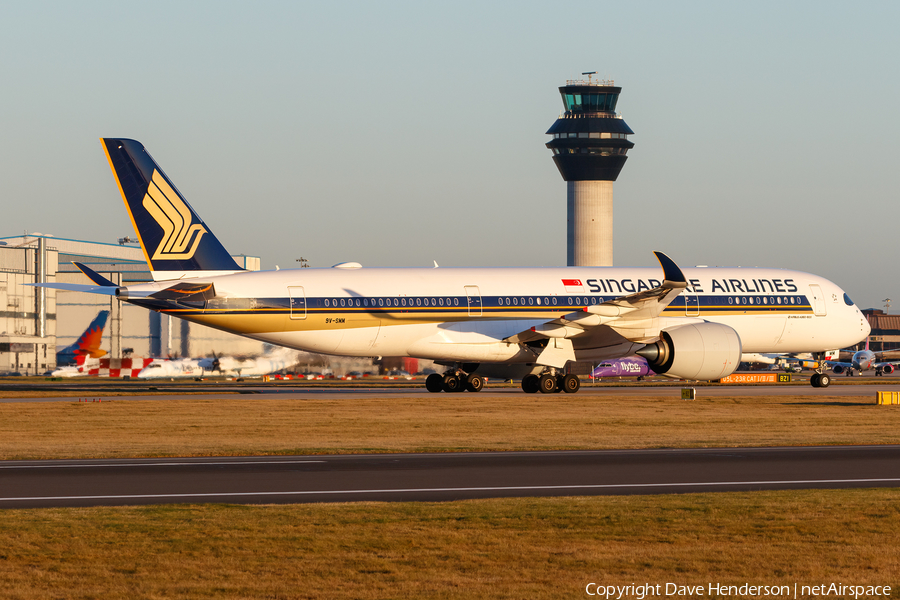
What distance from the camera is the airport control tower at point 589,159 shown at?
438ft

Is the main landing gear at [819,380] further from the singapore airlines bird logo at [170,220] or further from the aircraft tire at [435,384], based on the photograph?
the singapore airlines bird logo at [170,220]

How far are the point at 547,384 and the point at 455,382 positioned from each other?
12.2 ft

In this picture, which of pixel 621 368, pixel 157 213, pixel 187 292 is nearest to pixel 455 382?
pixel 187 292

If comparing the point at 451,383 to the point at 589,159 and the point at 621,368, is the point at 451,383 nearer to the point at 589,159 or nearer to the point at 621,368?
the point at 621,368

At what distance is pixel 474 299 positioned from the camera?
4041 centimetres

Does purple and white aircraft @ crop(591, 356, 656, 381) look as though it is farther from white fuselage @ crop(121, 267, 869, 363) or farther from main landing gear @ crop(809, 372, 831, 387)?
white fuselage @ crop(121, 267, 869, 363)

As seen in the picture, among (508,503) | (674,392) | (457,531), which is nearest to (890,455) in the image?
(508,503)

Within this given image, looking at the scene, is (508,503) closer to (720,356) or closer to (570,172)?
(720,356)

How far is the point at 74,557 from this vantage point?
10.6 meters

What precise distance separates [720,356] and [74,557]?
31.5m

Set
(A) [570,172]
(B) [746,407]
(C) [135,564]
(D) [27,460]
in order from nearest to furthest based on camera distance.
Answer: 1. (C) [135,564]
2. (D) [27,460]
3. (B) [746,407]
4. (A) [570,172]

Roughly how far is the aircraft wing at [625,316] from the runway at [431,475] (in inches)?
597

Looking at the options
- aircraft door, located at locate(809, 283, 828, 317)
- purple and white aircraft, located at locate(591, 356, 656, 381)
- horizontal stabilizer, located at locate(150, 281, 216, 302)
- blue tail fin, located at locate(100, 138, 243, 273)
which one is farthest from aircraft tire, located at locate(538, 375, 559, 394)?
purple and white aircraft, located at locate(591, 356, 656, 381)

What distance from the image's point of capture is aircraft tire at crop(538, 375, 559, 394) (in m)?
41.3
